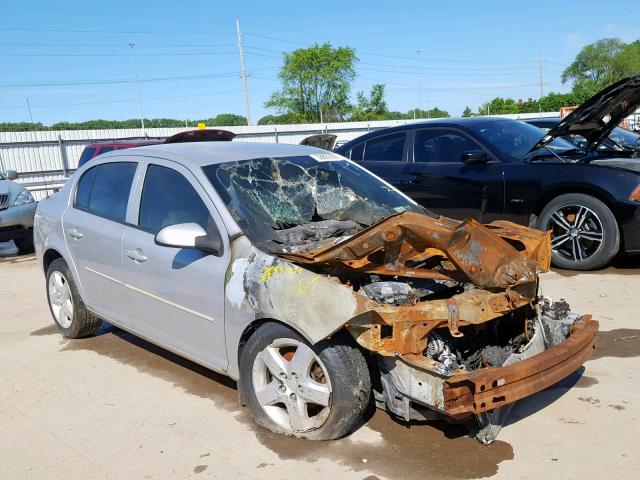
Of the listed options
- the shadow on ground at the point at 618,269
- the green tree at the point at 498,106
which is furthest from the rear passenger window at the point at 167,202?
the green tree at the point at 498,106

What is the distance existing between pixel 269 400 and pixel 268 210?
1.19 metres

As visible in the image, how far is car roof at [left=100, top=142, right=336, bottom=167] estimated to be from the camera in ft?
13.1

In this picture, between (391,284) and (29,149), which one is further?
(29,149)

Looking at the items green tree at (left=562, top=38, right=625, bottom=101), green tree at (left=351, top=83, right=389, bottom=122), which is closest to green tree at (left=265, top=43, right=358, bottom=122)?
green tree at (left=351, top=83, right=389, bottom=122)

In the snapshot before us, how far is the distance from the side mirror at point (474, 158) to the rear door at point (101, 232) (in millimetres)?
3866

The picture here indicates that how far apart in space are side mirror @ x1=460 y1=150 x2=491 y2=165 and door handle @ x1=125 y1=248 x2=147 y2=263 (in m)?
4.11

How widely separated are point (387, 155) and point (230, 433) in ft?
16.9

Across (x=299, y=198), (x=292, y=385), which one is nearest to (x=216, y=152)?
(x=299, y=198)

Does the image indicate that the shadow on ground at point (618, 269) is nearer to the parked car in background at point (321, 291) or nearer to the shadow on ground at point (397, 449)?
the parked car in background at point (321, 291)

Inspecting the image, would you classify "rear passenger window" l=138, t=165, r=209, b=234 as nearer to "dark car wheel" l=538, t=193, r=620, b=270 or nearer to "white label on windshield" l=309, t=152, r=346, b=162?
"white label on windshield" l=309, t=152, r=346, b=162

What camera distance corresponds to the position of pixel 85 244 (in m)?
4.64

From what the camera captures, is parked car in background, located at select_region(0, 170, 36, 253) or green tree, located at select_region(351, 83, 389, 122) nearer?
parked car in background, located at select_region(0, 170, 36, 253)

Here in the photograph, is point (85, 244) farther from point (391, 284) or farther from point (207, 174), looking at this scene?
point (391, 284)

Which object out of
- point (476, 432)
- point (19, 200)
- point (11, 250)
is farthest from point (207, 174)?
point (11, 250)
